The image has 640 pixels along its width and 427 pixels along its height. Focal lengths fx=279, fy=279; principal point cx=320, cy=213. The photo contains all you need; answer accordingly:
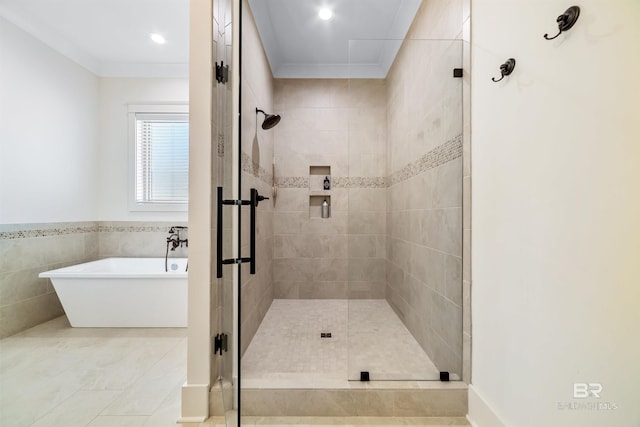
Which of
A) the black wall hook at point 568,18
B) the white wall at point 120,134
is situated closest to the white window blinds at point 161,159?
the white wall at point 120,134

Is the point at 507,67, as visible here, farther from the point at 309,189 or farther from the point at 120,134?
the point at 120,134

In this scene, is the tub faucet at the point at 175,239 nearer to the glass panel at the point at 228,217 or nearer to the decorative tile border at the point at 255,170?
the decorative tile border at the point at 255,170

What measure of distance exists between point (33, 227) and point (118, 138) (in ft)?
4.45

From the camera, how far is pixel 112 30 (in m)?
2.89

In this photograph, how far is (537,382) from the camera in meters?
1.03

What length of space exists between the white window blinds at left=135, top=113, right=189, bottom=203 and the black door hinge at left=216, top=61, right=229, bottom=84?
2312mm

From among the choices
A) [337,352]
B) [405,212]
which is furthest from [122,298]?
[405,212]

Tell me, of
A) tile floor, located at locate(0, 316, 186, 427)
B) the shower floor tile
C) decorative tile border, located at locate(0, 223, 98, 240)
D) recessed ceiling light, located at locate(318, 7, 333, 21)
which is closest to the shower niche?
the shower floor tile

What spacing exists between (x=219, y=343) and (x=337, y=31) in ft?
9.71

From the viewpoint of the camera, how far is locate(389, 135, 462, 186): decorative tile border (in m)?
1.63

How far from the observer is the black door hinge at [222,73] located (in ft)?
4.80

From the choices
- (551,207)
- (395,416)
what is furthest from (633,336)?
(395,416)

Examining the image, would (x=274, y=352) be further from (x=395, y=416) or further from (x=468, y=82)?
(x=468, y=82)

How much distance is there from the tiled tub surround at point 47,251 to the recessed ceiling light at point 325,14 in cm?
289
